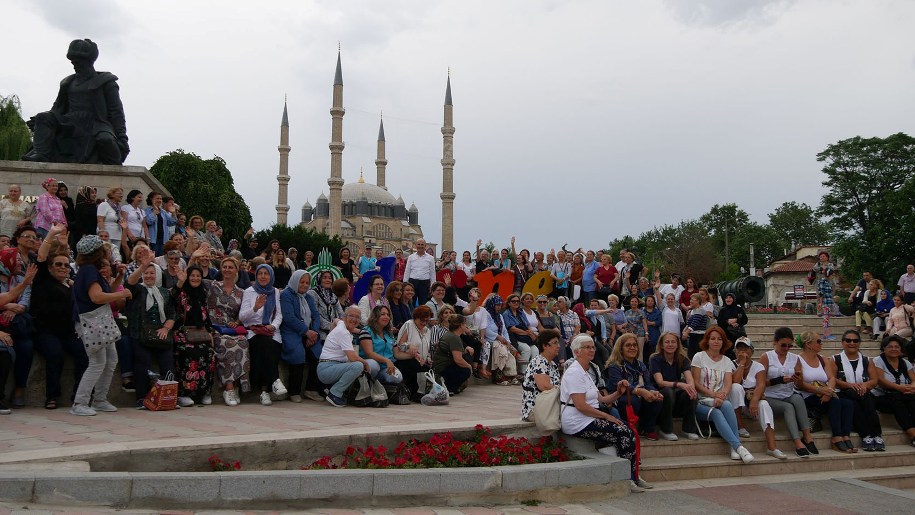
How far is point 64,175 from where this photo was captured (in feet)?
42.3

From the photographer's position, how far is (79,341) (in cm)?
741

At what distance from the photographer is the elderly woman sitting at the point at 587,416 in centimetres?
661

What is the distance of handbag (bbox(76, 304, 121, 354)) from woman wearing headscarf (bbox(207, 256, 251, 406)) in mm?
1311

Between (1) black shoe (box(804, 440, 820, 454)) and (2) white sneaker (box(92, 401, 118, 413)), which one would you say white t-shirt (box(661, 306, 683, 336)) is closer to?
(1) black shoe (box(804, 440, 820, 454))

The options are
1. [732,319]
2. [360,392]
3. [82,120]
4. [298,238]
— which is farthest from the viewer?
[298,238]

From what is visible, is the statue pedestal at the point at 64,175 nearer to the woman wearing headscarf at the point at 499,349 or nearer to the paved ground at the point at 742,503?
the woman wearing headscarf at the point at 499,349

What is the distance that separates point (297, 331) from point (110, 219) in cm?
398

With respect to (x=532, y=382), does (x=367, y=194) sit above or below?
above

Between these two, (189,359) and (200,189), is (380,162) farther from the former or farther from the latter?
(189,359)

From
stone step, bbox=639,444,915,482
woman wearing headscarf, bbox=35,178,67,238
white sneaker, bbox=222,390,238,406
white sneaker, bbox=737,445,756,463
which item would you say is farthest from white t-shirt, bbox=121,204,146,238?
white sneaker, bbox=737,445,756,463

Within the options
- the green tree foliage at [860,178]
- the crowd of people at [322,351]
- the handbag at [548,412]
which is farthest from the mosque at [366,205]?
the handbag at [548,412]

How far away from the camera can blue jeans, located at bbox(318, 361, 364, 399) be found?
830 cm

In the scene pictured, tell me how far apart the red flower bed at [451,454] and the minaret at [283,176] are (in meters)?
80.6

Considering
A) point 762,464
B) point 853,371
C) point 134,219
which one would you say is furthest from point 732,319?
point 134,219
